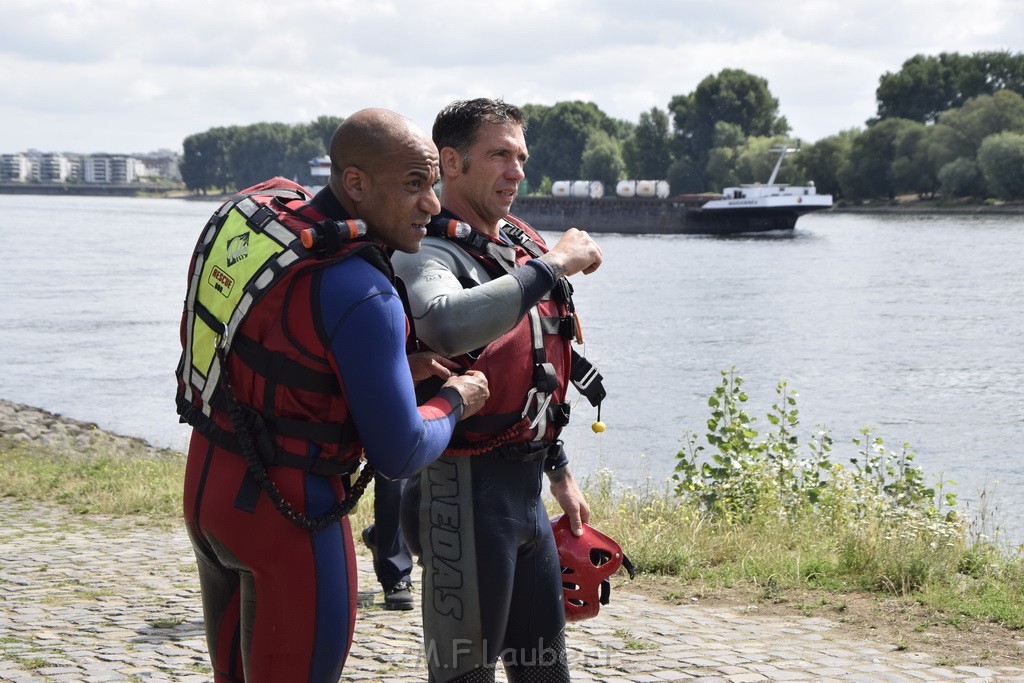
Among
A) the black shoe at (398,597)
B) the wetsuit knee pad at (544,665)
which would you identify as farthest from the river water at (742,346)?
the wetsuit knee pad at (544,665)

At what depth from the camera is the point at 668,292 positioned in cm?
4012

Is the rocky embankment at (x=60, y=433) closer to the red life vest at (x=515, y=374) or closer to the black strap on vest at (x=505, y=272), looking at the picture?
A: the black strap on vest at (x=505, y=272)

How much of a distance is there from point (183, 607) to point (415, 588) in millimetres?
1208

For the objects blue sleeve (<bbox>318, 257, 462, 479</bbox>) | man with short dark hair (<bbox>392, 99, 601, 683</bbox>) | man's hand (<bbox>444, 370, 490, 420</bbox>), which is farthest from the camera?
man with short dark hair (<bbox>392, 99, 601, 683</bbox>)

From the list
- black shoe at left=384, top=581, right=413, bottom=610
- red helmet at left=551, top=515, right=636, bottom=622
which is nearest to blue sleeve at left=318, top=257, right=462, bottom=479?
red helmet at left=551, top=515, right=636, bottom=622

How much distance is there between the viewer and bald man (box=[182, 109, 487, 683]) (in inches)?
94.1

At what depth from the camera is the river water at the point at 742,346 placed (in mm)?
16812

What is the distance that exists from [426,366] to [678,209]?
81145 millimetres

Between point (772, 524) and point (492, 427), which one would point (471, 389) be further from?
point (772, 524)

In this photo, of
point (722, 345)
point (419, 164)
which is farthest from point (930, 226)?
point (419, 164)

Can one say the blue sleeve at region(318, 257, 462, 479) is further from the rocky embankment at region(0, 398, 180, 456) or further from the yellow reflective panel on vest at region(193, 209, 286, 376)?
the rocky embankment at region(0, 398, 180, 456)

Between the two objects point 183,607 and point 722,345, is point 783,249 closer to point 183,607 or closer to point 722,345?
point 722,345

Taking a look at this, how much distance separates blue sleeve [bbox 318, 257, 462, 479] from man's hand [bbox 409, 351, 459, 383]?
0.35 m

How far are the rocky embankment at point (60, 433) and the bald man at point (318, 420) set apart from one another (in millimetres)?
12538
